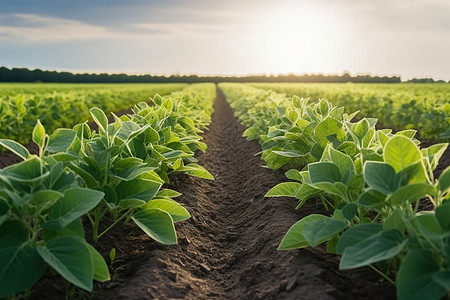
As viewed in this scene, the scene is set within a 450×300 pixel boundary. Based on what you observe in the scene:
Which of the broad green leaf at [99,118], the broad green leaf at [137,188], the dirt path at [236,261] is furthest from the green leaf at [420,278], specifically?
the broad green leaf at [99,118]

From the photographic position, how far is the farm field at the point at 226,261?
273 cm

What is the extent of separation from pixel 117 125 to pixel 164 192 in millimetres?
730

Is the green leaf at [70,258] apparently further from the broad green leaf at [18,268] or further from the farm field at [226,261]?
the farm field at [226,261]

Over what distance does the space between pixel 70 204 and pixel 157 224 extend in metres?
0.72

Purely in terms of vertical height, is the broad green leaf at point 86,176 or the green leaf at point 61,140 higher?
the green leaf at point 61,140

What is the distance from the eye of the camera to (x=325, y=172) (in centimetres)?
277

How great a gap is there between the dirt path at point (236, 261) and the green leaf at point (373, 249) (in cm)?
39

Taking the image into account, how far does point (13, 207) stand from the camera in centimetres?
249

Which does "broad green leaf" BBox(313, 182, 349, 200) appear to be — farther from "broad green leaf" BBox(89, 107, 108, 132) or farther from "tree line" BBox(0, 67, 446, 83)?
"tree line" BBox(0, 67, 446, 83)

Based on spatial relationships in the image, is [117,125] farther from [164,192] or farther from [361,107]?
[361,107]

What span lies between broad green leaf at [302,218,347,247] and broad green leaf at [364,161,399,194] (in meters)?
0.37

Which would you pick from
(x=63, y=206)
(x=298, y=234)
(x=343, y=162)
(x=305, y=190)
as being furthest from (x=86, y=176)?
(x=343, y=162)

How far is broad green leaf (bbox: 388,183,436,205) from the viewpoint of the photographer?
2.20 metres

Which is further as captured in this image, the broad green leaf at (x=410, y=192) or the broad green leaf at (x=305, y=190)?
Result: the broad green leaf at (x=305, y=190)
